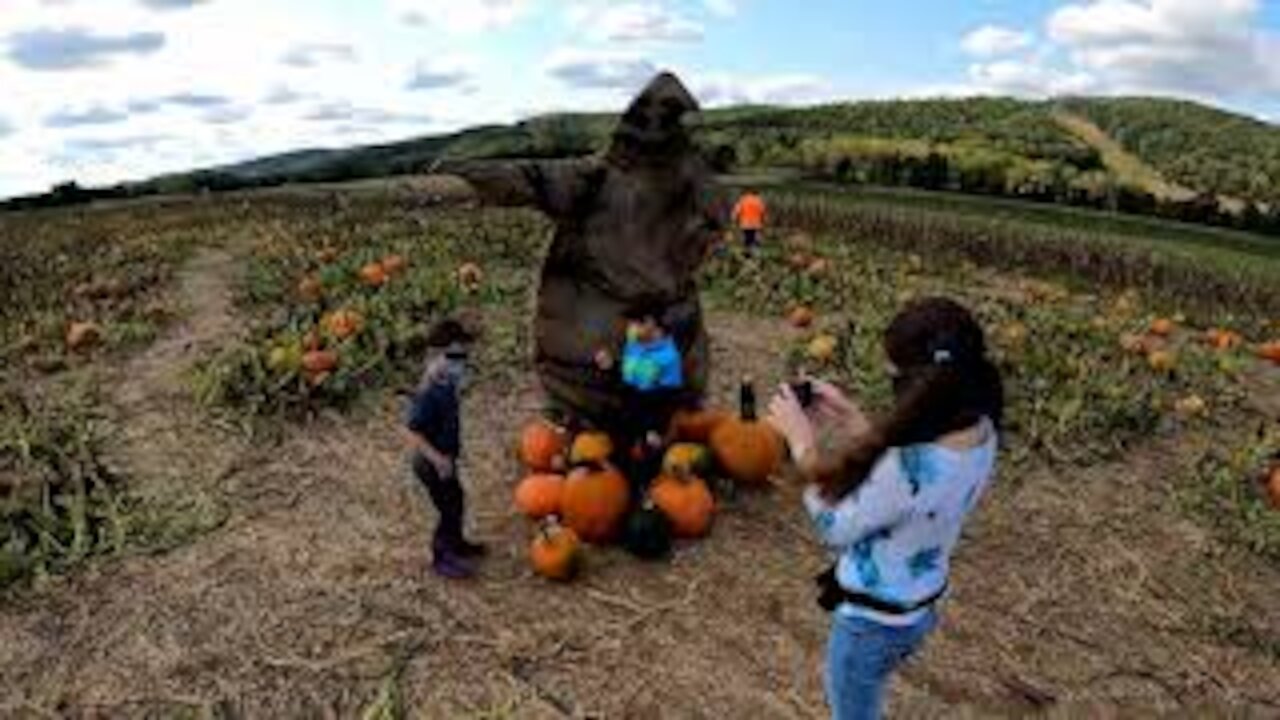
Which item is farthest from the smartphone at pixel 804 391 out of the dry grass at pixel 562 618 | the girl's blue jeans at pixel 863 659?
the dry grass at pixel 562 618

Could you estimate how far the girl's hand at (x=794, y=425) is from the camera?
14.8ft

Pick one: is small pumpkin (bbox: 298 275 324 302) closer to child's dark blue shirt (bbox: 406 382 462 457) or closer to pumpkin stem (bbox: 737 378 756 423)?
pumpkin stem (bbox: 737 378 756 423)

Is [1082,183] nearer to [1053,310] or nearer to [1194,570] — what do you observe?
[1053,310]

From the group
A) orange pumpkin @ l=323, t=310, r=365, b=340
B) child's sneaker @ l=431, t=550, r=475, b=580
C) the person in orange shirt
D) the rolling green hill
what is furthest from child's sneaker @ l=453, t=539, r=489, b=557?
the rolling green hill

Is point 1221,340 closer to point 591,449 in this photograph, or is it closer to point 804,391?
point 591,449

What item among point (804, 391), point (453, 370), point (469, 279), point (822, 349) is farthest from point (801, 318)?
point (804, 391)

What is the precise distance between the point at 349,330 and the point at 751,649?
210 inches

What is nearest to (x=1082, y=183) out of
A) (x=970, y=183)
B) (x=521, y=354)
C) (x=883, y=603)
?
(x=970, y=183)

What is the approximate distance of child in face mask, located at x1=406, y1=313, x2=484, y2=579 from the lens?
727 centimetres

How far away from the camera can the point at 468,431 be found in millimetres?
10344

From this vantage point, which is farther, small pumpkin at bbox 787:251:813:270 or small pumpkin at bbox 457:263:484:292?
small pumpkin at bbox 787:251:813:270

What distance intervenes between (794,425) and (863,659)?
2.64 ft

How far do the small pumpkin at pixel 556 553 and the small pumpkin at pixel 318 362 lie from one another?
342cm

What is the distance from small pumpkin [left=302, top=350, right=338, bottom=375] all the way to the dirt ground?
0.90 meters
